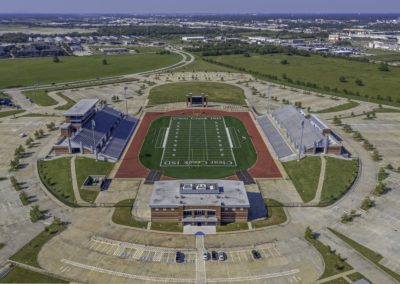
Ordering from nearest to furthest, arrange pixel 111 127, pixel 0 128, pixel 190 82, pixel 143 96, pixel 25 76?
pixel 111 127 → pixel 0 128 → pixel 143 96 → pixel 190 82 → pixel 25 76

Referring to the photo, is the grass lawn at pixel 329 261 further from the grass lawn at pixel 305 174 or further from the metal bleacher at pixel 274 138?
the metal bleacher at pixel 274 138

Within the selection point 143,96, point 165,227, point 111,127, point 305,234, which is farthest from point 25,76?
point 305,234

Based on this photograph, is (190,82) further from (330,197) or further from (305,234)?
(305,234)

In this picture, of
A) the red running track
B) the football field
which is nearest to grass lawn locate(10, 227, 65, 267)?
the red running track

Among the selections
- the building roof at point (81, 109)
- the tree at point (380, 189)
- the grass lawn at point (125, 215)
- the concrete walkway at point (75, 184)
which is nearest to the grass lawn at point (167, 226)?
the grass lawn at point (125, 215)

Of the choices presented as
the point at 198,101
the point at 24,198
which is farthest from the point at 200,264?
the point at 198,101
